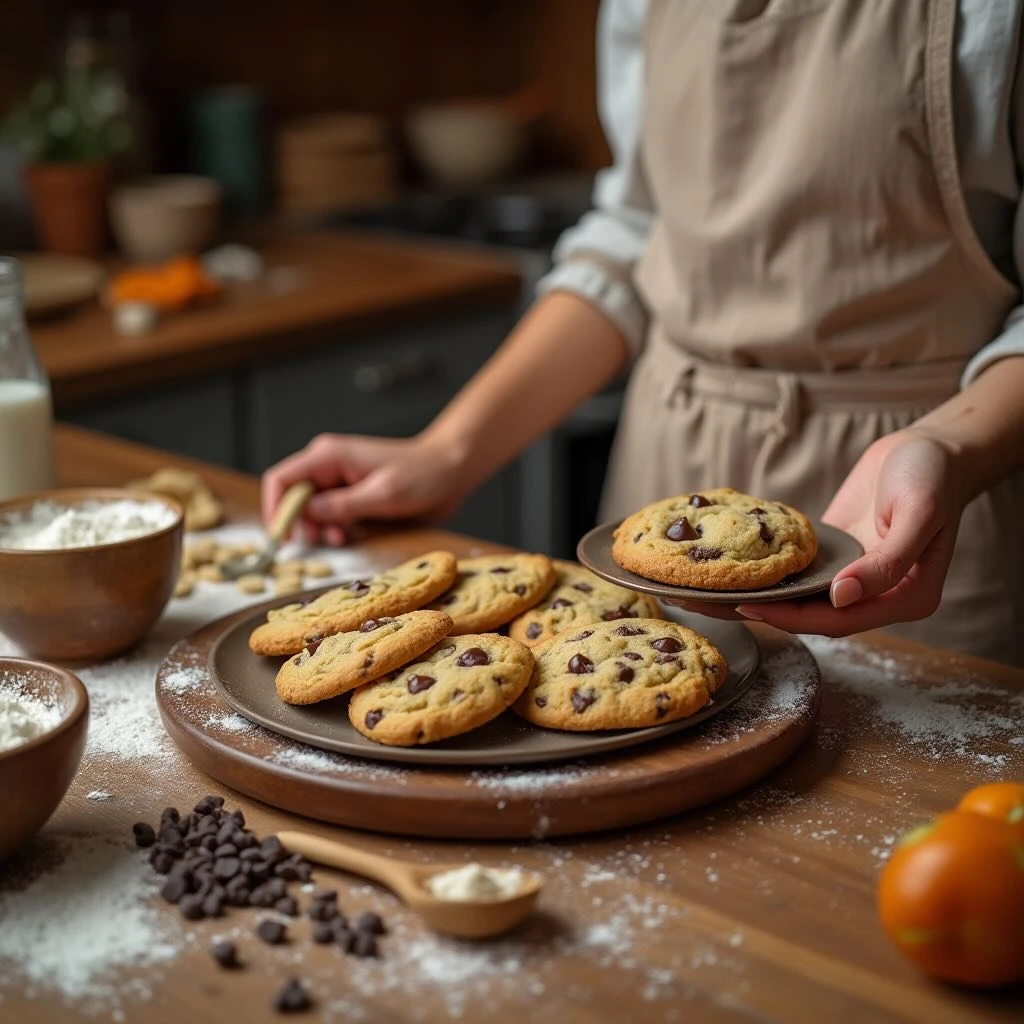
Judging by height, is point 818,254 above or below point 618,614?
above

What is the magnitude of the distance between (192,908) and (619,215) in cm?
114

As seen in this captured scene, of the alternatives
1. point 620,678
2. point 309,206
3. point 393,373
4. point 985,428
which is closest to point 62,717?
point 620,678

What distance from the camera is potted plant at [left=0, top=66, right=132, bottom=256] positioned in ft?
9.35

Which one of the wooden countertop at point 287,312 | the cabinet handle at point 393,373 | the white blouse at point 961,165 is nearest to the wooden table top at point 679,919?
the white blouse at point 961,165

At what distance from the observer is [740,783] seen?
93 centimetres

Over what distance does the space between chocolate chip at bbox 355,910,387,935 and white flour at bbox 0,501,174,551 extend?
44cm

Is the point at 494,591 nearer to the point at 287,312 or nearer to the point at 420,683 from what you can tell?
the point at 420,683

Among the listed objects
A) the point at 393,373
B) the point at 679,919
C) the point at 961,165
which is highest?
the point at 961,165

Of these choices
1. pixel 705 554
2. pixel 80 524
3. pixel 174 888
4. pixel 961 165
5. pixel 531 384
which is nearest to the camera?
pixel 174 888

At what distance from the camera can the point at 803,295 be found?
143cm

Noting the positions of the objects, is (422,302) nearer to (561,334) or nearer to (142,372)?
(142,372)

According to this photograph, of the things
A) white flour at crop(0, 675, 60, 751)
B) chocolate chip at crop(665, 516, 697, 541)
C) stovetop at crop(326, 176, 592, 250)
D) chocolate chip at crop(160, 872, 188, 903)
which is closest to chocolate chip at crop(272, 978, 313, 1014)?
chocolate chip at crop(160, 872, 188, 903)

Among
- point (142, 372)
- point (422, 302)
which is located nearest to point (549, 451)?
point (422, 302)

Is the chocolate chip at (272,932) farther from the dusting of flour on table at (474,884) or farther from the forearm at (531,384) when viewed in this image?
the forearm at (531,384)
